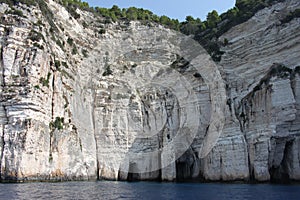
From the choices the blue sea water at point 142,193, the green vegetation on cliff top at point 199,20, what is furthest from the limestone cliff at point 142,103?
the blue sea water at point 142,193

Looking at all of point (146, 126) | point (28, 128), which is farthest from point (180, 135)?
point (28, 128)

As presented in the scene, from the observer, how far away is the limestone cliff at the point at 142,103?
97.0 feet

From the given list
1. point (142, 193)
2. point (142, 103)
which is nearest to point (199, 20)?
point (142, 103)

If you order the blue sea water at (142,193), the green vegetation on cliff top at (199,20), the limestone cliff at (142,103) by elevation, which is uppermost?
the green vegetation on cliff top at (199,20)

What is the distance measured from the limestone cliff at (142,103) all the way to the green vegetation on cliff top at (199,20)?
129 cm

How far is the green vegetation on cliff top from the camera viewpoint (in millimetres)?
41219

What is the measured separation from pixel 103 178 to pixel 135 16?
28.2 meters

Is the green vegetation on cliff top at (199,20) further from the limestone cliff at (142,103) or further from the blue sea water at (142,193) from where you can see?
the blue sea water at (142,193)

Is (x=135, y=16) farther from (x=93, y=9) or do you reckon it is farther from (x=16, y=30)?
(x=16, y=30)

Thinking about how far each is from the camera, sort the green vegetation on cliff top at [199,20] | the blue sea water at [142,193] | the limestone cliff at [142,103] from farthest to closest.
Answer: the green vegetation on cliff top at [199,20]
the limestone cliff at [142,103]
the blue sea water at [142,193]

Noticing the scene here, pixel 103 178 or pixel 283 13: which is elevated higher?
pixel 283 13

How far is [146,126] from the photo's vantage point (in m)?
41.0

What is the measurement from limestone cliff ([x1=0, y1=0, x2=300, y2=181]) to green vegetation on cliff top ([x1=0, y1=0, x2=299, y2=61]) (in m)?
1.29

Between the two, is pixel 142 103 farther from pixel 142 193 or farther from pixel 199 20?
pixel 199 20
